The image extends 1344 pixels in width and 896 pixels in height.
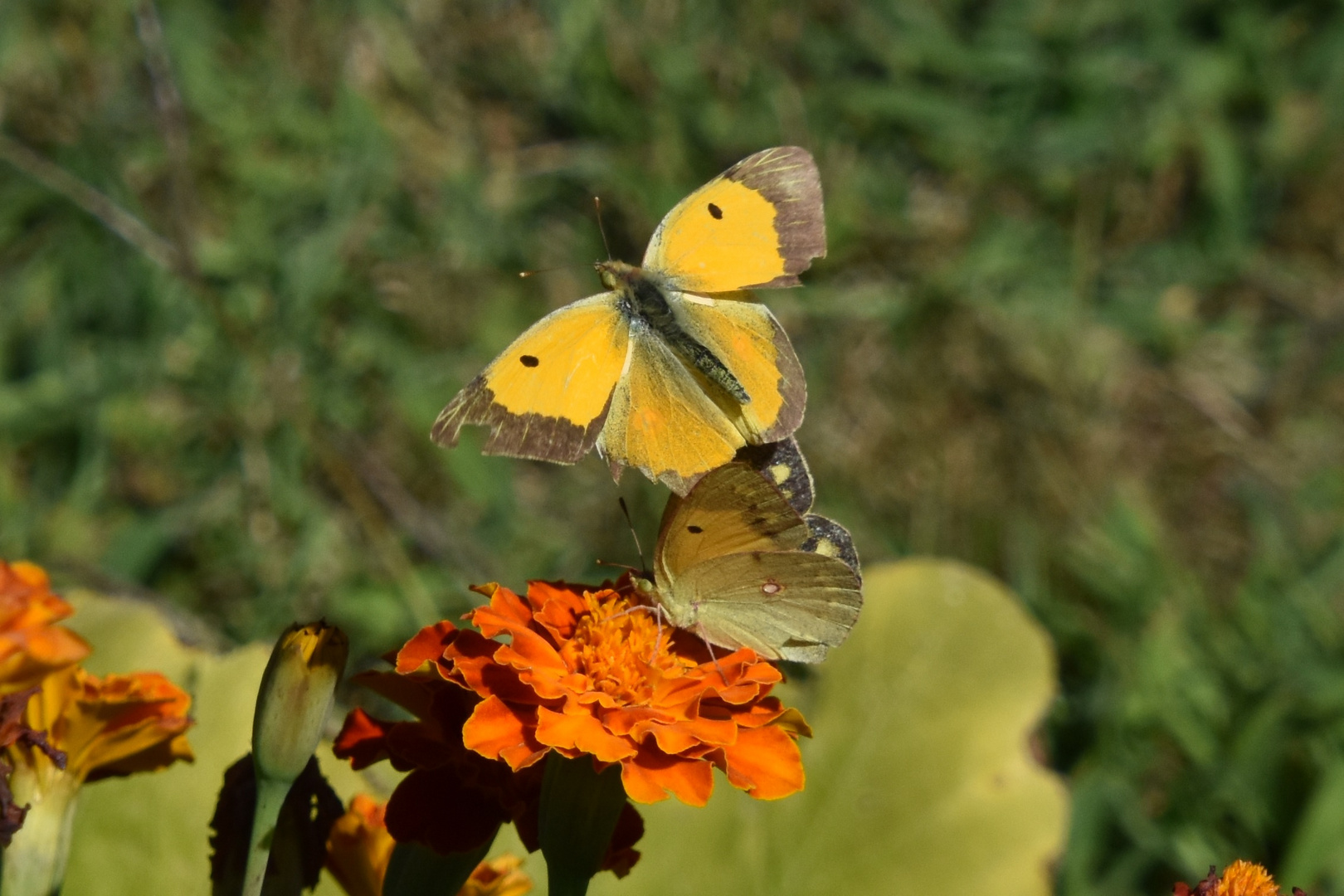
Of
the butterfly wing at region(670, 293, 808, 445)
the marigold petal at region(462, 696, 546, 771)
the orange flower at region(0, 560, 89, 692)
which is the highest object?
the orange flower at region(0, 560, 89, 692)

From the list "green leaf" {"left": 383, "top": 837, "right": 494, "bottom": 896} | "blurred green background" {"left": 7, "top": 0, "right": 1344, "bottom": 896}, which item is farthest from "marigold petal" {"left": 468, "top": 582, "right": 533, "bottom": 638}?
"blurred green background" {"left": 7, "top": 0, "right": 1344, "bottom": 896}

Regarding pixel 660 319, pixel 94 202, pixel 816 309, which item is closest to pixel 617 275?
pixel 660 319

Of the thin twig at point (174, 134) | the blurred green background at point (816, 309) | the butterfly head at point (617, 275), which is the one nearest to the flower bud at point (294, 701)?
the butterfly head at point (617, 275)

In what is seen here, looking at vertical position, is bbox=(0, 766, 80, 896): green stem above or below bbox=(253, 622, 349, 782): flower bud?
below

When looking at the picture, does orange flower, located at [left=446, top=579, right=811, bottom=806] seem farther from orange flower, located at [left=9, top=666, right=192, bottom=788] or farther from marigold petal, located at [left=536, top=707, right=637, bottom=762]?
orange flower, located at [left=9, top=666, right=192, bottom=788]

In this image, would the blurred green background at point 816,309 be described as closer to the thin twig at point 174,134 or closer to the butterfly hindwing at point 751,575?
the thin twig at point 174,134

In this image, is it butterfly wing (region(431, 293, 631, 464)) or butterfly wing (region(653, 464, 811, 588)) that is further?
butterfly wing (region(431, 293, 631, 464))

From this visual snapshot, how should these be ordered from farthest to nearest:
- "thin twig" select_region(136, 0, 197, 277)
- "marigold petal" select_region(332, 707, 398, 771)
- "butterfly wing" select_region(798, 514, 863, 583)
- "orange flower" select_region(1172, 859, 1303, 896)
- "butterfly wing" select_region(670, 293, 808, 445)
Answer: "thin twig" select_region(136, 0, 197, 277) < "butterfly wing" select_region(670, 293, 808, 445) < "butterfly wing" select_region(798, 514, 863, 583) < "marigold petal" select_region(332, 707, 398, 771) < "orange flower" select_region(1172, 859, 1303, 896)
